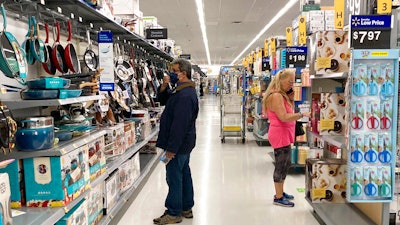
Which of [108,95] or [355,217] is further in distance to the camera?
[108,95]

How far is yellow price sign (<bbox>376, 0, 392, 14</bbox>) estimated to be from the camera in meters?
3.07

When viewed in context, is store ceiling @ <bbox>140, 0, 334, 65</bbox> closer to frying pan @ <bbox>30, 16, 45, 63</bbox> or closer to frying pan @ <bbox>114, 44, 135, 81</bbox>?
frying pan @ <bbox>114, 44, 135, 81</bbox>

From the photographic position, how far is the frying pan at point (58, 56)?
2.97 metres

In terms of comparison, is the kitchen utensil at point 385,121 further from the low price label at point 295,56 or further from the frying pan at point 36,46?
the low price label at point 295,56

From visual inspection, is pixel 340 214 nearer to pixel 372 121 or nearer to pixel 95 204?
pixel 372 121

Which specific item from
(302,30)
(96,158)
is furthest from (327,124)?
(302,30)

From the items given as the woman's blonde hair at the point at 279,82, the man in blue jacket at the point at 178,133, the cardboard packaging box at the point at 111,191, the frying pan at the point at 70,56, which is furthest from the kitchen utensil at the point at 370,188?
the frying pan at the point at 70,56

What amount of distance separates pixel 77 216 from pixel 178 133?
1.29 m

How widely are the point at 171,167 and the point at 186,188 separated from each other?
1.22 feet

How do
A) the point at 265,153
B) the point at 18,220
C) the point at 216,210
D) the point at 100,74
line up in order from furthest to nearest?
the point at 265,153 < the point at 216,210 < the point at 100,74 < the point at 18,220

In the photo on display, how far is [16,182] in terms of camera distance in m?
2.29

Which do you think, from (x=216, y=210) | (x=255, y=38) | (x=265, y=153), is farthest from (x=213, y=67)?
(x=216, y=210)

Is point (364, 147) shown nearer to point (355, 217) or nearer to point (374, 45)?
point (374, 45)

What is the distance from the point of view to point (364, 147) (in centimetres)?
282
